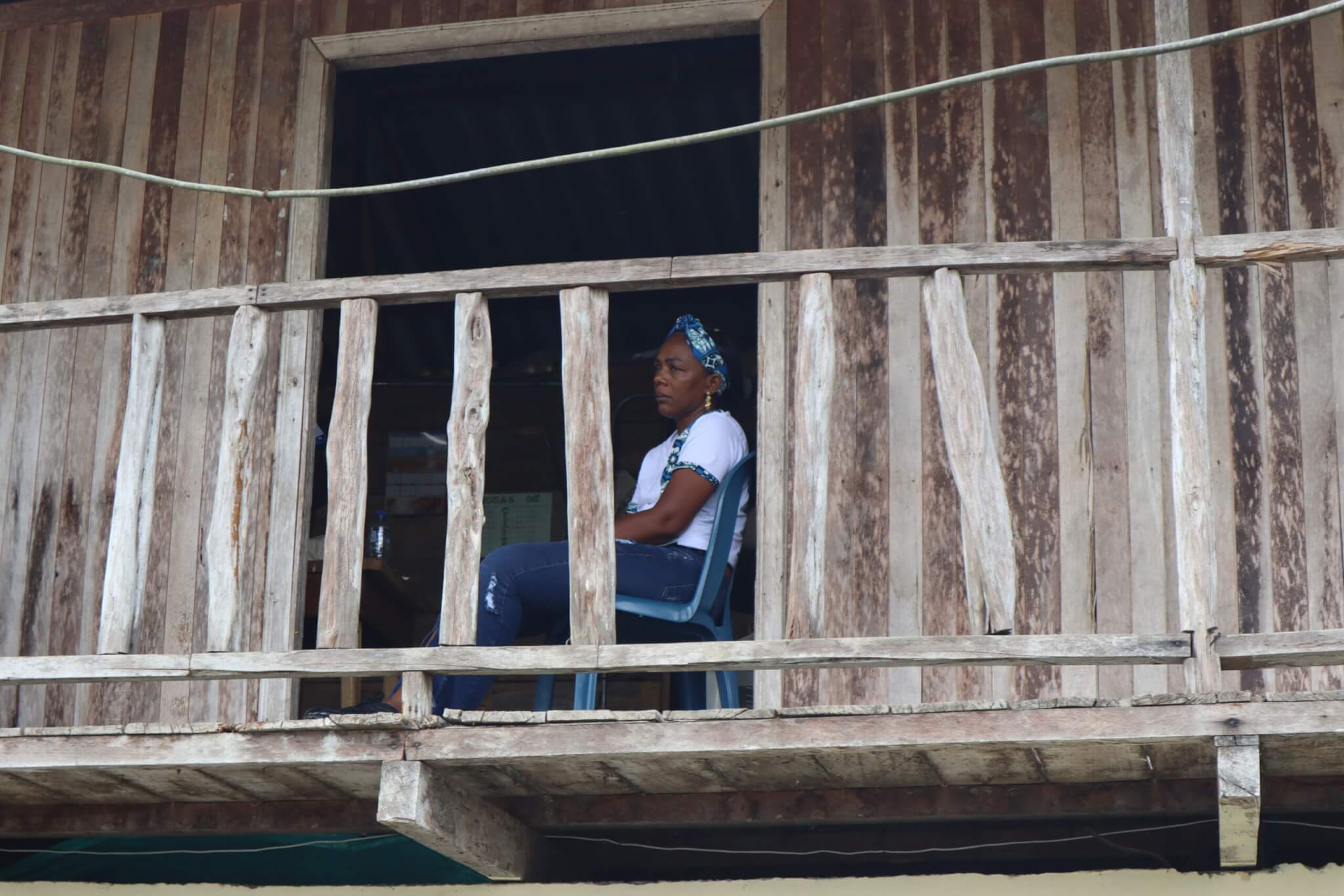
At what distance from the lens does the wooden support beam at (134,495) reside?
401 centimetres

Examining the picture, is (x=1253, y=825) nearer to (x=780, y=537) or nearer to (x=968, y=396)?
(x=968, y=396)

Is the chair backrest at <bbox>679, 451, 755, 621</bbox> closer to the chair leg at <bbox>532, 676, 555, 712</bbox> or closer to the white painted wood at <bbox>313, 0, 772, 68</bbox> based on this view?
the chair leg at <bbox>532, 676, 555, 712</bbox>

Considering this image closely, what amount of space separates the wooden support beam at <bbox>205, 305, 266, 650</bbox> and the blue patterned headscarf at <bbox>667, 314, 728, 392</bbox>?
1337 mm

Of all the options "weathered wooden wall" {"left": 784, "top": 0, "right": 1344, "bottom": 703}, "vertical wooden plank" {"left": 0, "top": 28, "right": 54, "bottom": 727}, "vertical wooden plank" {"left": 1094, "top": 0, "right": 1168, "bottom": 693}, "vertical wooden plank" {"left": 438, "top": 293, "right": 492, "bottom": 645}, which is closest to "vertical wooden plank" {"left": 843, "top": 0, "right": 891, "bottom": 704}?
"weathered wooden wall" {"left": 784, "top": 0, "right": 1344, "bottom": 703}

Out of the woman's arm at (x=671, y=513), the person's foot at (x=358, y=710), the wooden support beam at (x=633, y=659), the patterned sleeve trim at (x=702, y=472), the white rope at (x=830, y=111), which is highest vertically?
the white rope at (x=830, y=111)

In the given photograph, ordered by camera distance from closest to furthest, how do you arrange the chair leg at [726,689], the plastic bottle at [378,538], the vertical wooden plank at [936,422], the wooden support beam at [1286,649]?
the wooden support beam at [1286,649] < the chair leg at [726,689] < the vertical wooden plank at [936,422] < the plastic bottle at [378,538]

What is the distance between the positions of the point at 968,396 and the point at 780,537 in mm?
1225

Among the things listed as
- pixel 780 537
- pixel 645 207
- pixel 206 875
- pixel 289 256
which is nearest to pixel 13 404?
pixel 289 256

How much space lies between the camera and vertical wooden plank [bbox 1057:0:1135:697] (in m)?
4.75

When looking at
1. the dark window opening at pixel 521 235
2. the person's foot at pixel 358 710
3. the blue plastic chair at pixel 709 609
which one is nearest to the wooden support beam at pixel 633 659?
the person's foot at pixel 358 710

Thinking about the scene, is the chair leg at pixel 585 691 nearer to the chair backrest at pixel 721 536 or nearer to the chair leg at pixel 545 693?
the chair leg at pixel 545 693

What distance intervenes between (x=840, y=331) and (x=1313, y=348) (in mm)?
1337

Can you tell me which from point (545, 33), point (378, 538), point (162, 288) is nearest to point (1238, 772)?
point (545, 33)

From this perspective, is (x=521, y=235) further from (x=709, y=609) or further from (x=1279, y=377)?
(x=1279, y=377)
